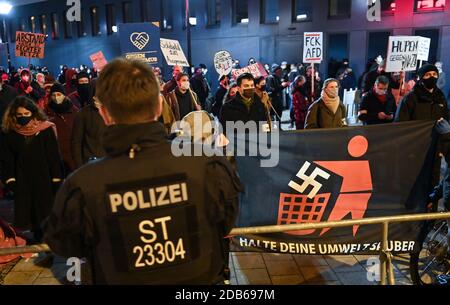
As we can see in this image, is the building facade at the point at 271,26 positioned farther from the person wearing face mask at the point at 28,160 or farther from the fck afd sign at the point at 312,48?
the person wearing face mask at the point at 28,160

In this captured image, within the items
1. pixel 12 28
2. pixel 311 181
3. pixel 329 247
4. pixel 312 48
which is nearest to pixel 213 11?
pixel 312 48

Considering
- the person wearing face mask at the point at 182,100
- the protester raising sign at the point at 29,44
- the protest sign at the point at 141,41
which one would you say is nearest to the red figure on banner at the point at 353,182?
the person wearing face mask at the point at 182,100

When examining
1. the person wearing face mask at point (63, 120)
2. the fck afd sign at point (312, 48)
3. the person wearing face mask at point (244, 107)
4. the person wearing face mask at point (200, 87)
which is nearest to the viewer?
the person wearing face mask at point (63, 120)

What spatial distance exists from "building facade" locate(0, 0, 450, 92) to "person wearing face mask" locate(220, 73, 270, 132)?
14445 millimetres

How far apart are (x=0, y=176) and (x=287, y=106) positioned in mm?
14730

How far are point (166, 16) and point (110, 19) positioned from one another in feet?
17.7

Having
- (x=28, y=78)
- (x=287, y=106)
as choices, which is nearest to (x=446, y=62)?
(x=287, y=106)

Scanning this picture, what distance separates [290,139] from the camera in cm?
425

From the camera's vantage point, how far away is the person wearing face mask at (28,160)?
5.15 metres

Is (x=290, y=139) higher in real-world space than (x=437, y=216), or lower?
higher

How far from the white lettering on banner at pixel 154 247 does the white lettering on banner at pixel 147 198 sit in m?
0.07

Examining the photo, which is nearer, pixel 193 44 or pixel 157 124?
pixel 157 124

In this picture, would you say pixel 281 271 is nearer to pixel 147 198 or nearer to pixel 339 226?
pixel 339 226

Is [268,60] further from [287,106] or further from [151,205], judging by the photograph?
[151,205]
